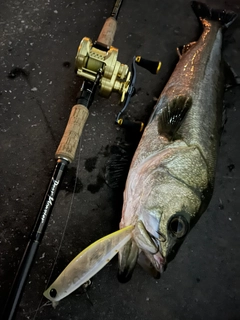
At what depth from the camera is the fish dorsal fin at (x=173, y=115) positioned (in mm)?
2283

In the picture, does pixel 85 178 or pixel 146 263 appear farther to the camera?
pixel 85 178

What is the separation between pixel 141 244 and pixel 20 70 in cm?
153

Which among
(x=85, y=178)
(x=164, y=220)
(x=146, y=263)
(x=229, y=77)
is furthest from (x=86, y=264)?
(x=229, y=77)

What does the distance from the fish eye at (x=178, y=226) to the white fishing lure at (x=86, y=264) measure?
25 centimetres

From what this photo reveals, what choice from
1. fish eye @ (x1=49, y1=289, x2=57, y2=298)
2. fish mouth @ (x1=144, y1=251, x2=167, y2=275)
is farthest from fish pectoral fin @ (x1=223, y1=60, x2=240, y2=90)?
fish eye @ (x1=49, y1=289, x2=57, y2=298)

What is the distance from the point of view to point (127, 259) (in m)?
1.94

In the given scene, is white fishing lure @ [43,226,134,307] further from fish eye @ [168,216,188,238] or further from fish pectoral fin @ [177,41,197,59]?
fish pectoral fin @ [177,41,197,59]

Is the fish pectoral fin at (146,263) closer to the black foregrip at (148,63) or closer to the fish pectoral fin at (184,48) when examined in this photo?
the black foregrip at (148,63)

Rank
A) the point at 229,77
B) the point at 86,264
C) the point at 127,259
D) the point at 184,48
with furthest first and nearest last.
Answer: the point at 184,48
the point at 229,77
the point at 127,259
the point at 86,264

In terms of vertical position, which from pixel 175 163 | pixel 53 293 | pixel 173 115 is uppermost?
pixel 173 115

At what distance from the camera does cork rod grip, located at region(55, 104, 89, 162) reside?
1.90 metres

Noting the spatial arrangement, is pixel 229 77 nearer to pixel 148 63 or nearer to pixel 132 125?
pixel 148 63

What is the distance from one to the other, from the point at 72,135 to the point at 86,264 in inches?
27.0

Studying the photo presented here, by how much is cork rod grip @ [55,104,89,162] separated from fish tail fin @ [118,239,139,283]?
55 cm
